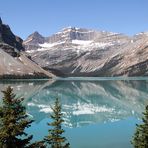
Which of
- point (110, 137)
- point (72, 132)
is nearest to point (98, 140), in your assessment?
point (110, 137)

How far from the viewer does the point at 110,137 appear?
59.0 m

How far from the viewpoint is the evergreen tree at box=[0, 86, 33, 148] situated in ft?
64.6

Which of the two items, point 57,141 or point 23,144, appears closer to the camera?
point 23,144

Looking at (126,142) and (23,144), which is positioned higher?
(126,142)

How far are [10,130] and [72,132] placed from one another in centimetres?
4596

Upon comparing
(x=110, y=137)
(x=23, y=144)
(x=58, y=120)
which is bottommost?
(x=23, y=144)

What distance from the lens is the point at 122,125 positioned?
74875mm

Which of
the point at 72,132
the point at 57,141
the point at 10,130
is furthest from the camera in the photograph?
the point at 72,132

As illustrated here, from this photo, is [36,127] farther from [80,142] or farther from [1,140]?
[1,140]

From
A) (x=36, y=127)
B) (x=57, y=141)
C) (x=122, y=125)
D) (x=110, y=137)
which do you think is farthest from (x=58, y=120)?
(x=122, y=125)

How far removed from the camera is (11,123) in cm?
1969

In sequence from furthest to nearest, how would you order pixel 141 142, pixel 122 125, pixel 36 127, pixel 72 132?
pixel 122 125, pixel 36 127, pixel 72 132, pixel 141 142

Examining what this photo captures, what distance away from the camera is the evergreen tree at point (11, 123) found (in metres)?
19.7

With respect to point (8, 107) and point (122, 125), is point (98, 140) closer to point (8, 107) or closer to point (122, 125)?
point (122, 125)
